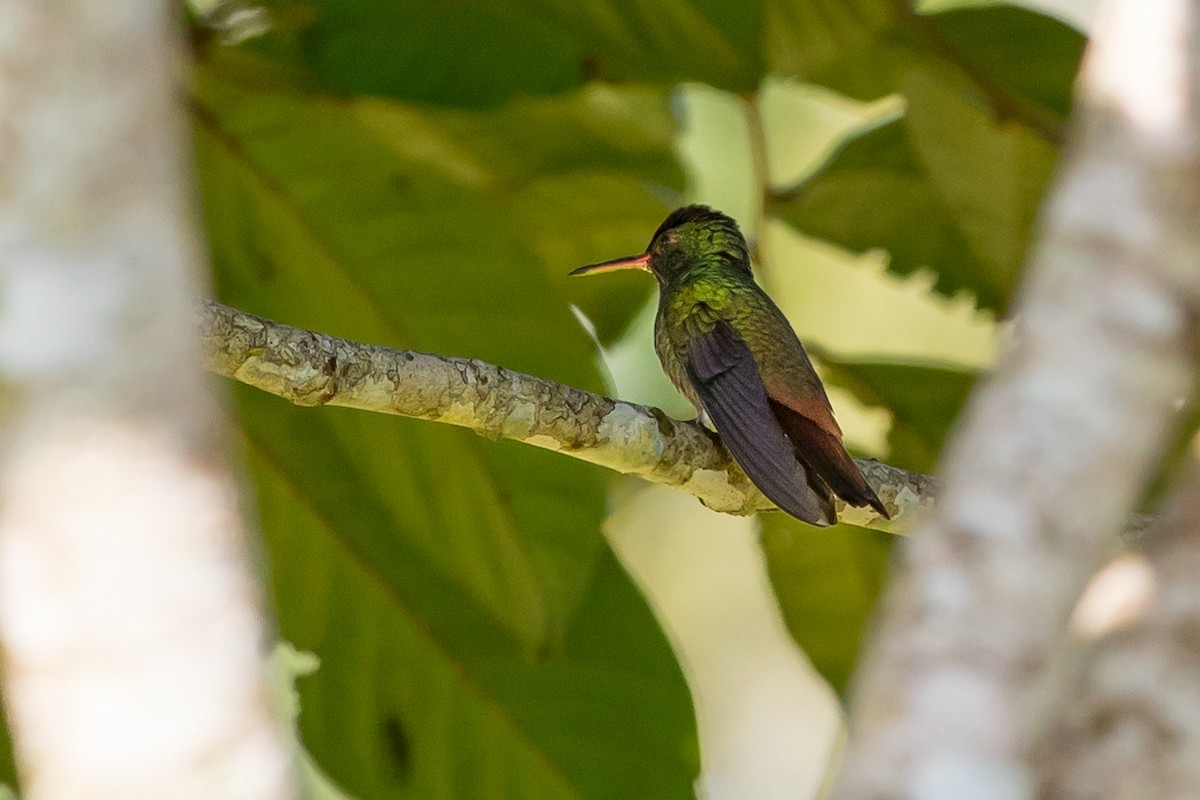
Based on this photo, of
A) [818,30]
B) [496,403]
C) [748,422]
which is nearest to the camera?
[496,403]

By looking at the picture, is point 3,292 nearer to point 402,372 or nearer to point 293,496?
point 402,372

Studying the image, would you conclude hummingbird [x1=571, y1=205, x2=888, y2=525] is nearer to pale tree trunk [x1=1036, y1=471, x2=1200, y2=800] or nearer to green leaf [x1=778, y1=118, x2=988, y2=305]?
green leaf [x1=778, y1=118, x2=988, y2=305]

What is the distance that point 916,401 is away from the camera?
4.09 metres

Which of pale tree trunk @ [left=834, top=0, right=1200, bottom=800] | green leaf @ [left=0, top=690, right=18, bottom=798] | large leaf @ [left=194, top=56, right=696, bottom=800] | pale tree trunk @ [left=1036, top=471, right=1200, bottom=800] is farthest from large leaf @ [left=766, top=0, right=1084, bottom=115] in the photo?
pale tree trunk @ [left=1036, top=471, right=1200, bottom=800]

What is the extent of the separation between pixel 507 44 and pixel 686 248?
0.87m

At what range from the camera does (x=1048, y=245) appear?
3.87ft

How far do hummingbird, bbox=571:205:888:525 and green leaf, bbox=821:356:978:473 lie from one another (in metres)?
0.28

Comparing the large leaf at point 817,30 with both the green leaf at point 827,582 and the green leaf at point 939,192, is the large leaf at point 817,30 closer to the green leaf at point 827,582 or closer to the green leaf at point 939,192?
the green leaf at point 939,192

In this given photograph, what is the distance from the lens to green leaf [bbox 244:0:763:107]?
141 inches

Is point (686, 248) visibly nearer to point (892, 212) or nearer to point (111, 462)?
point (892, 212)

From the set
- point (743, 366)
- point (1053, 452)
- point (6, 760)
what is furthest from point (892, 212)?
point (1053, 452)

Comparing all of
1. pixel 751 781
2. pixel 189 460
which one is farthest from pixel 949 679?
pixel 751 781

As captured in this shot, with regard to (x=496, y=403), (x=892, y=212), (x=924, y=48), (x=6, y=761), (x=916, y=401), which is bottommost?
(x=6, y=761)

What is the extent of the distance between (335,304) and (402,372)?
1.08m
